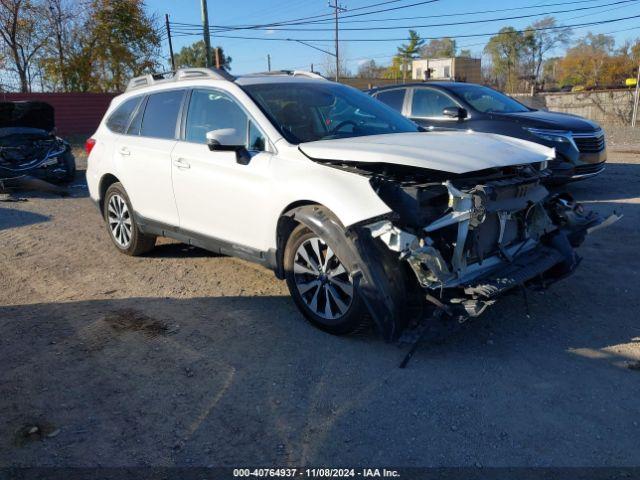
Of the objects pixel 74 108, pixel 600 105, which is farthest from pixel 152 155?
pixel 600 105

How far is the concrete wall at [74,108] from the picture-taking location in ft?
79.9

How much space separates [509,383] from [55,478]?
2561 millimetres

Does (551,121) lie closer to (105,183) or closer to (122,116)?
(122,116)

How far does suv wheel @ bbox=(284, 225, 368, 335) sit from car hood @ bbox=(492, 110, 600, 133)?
5.68 m

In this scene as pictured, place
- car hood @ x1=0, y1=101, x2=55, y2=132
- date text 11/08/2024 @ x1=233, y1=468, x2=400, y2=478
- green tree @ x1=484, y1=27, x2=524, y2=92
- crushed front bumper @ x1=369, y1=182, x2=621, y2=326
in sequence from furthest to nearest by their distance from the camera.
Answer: green tree @ x1=484, y1=27, x2=524, y2=92 → car hood @ x1=0, y1=101, x2=55, y2=132 → crushed front bumper @ x1=369, y1=182, x2=621, y2=326 → date text 11/08/2024 @ x1=233, y1=468, x2=400, y2=478

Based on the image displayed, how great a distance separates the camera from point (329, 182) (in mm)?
3803

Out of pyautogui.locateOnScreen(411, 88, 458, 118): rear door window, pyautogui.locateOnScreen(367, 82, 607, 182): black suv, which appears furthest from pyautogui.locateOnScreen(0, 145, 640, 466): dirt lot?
pyautogui.locateOnScreen(411, 88, 458, 118): rear door window

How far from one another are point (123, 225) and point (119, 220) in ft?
0.29

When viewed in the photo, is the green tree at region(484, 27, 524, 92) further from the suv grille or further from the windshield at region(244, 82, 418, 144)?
the windshield at region(244, 82, 418, 144)

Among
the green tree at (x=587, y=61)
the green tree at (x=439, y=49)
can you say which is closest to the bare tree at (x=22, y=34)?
the green tree at (x=587, y=61)

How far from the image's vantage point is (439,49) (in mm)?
94938

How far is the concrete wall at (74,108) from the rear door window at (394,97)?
1892 centimetres

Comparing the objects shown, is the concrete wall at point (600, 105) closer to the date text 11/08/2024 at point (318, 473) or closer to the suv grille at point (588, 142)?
the suv grille at point (588, 142)

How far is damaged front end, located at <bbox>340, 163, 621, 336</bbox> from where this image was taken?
3.45m
